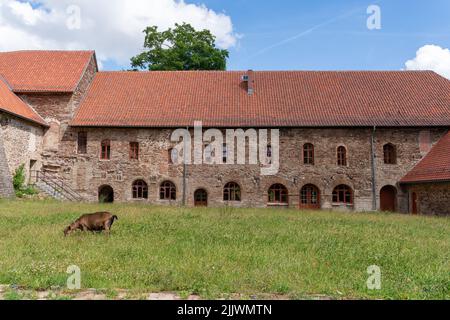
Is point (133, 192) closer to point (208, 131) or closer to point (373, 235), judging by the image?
point (208, 131)

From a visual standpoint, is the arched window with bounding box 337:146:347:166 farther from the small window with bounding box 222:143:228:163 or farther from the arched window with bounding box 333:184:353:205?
the small window with bounding box 222:143:228:163

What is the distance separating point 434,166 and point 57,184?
22007 mm

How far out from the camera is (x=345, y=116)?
2248 cm

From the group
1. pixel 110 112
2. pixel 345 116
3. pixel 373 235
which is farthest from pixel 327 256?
pixel 110 112

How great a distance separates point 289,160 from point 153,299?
60.6 feet

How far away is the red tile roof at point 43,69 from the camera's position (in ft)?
75.5

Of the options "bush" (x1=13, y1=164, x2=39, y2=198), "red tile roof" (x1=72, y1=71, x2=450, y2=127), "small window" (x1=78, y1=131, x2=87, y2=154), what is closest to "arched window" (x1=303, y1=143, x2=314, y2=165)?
"red tile roof" (x1=72, y1=71, x2=450, y2=127)

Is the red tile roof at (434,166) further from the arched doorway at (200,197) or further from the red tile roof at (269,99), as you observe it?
the arched doorway at (200,197)

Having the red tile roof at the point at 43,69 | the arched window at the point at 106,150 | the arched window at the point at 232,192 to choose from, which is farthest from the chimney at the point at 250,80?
the red tile roof at the point at 43,69

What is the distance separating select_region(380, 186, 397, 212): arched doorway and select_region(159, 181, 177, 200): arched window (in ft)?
42.0

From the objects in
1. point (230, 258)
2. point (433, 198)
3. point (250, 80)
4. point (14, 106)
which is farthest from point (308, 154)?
point (14, 106)

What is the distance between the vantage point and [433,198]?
19781 millimetres

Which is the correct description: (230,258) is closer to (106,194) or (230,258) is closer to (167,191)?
(167,191)

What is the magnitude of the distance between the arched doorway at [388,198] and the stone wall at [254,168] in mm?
456
